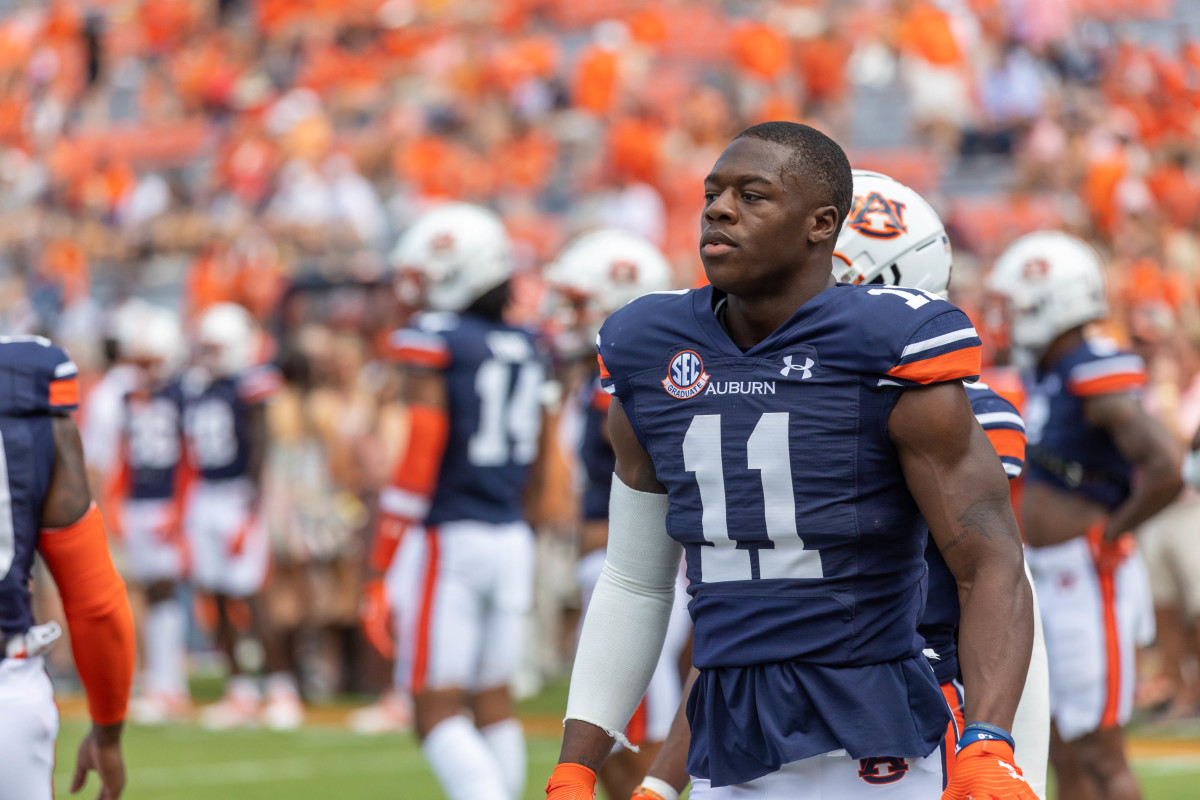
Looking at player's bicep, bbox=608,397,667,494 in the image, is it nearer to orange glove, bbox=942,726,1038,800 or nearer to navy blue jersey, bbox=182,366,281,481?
orange glove, bbox=942,726,1038,800

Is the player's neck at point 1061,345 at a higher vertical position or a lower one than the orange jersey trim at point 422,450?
higher

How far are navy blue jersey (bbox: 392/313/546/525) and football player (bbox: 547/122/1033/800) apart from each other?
3.17 m

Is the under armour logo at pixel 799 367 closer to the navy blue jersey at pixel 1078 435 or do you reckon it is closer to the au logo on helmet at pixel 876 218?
the au logo on helmet at pixel 876 218

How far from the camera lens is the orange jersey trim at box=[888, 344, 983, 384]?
2.45m

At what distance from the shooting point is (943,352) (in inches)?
97.0

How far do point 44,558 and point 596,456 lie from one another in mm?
2932

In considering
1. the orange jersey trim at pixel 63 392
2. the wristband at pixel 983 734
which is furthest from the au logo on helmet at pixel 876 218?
the orange jersey trim at pixel 63 392

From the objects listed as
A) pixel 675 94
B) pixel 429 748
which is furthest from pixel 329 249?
pixel 429 748

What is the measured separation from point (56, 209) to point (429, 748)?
13336 millimetres

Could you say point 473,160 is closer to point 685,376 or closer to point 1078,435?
point 1078,435

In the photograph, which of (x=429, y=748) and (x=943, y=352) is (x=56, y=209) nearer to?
(x=429, y=748)

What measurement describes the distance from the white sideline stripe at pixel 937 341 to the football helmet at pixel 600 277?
4.07m

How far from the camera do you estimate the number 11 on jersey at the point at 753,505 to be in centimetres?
255

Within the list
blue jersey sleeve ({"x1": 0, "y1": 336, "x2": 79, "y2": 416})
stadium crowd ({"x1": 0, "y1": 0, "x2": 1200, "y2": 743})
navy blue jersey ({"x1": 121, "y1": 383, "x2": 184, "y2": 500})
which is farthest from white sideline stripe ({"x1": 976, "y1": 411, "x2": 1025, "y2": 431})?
navy blue jersey ({"x1": 121, "y1": 383, "x2": 184, "y2": 500})
